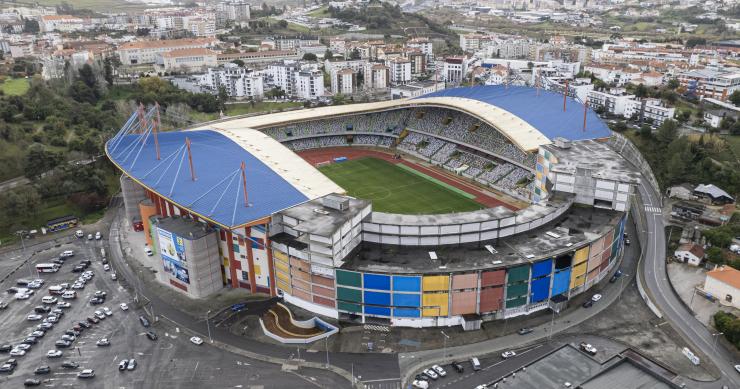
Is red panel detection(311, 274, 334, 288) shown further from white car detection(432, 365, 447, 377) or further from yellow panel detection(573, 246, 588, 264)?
yellow panel detection(573, 246, 588, 264)

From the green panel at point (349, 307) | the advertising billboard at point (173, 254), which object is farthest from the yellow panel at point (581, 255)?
the advertising billboard at point (173, 254)

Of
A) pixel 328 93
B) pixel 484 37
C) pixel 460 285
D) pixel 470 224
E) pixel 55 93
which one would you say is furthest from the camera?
pixel 484 37

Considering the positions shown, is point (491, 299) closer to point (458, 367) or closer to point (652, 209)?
point (458, 367)

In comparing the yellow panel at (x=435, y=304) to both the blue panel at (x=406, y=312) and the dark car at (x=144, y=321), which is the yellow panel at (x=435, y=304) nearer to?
the blue panel at (x=406, y=312)

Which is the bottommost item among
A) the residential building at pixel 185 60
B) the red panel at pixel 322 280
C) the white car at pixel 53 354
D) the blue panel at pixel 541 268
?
the white car at pixel 53 354

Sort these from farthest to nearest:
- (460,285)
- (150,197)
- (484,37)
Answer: (484,37) → (150,197) → (460,285)

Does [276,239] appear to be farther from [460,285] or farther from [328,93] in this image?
[328,93]

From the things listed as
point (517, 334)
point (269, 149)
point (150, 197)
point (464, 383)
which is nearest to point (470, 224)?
point (517, 334)
